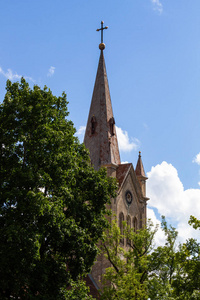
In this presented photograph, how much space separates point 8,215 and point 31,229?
4.29 ft

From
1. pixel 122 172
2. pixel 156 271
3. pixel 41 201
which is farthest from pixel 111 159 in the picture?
pixel 41 201

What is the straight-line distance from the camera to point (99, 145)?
3631 centimetres

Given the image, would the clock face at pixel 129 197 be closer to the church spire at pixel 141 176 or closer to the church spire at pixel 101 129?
the church spire at pixel 141 176

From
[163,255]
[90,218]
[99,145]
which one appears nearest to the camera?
[90,218]

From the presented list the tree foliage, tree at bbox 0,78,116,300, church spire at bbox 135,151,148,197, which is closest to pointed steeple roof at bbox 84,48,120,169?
church spire at bbox 135,151,148,197

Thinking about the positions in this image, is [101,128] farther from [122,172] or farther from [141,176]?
[141,176]

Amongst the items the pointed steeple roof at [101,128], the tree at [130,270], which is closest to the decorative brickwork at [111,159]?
the pointed steeple roof at [101,128]

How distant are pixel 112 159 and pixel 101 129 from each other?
345 centimetres

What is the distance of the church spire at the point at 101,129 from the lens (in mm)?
35531

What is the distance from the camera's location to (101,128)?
122 ft

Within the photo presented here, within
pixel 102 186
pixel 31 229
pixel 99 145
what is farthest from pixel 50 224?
pixel 99 145

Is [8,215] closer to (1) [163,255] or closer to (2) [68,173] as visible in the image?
(2) [68,173]

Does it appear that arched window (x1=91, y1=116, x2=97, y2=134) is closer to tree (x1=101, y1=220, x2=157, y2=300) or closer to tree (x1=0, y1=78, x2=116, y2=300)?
tree (x1=101, y1=220, x2=157, y2=300)

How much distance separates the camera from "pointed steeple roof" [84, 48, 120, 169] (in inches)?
1403
